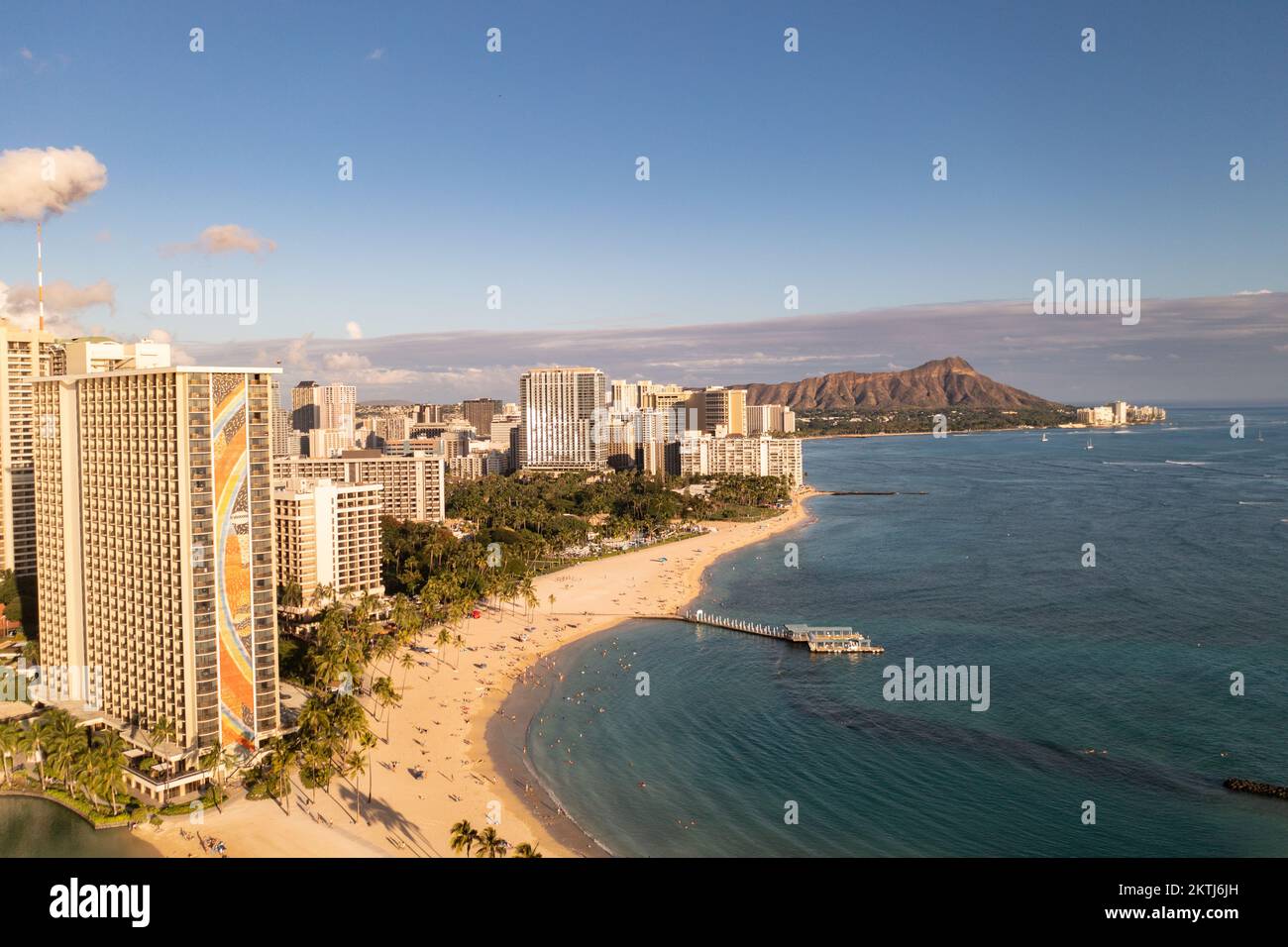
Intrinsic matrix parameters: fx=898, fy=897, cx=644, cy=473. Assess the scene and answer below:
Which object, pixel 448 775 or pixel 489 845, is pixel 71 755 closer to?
pixel 448 775

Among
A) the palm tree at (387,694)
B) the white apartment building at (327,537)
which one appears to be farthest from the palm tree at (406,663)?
the white apartment building at (327,537)

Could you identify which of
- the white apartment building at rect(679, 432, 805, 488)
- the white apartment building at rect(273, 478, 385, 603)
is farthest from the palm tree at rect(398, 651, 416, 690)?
the white apartment building at rect(679, 432, 805, 488)

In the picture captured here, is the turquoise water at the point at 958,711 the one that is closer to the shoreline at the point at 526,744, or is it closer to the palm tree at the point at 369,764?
the shoreline at the point at 526,744

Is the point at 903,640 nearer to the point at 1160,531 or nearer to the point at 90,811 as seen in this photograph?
the point at 90,811

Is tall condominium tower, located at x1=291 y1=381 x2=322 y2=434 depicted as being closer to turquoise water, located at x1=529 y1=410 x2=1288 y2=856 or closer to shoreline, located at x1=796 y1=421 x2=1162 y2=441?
turquoise water, located at x1=529 y1=410 x2=1288 y2=856

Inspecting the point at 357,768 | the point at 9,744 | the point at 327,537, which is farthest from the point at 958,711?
the point at 327,537
